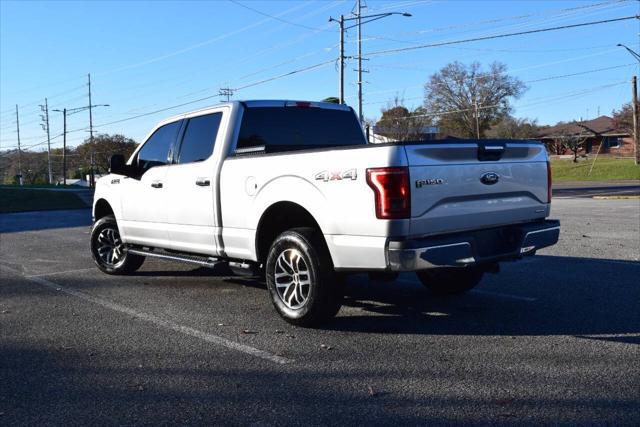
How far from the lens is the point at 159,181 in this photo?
7180 mm

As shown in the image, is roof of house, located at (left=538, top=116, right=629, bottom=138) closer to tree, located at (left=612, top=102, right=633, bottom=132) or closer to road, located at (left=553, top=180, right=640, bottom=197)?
tree, located at (left=612, top=102, right=633, bottom=132)

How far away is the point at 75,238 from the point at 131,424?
10.6 meters

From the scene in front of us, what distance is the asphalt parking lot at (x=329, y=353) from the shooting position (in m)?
3.67

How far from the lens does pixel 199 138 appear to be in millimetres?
6797

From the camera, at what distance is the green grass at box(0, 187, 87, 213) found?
24152 mm

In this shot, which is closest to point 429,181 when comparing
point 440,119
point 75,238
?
point 75,238

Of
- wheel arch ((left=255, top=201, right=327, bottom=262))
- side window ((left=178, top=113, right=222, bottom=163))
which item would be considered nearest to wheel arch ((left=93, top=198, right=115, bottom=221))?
side window ((left=178, top=113, right=222, bottom=163))

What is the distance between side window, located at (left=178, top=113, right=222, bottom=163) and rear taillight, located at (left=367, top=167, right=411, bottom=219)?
2436 millimetres

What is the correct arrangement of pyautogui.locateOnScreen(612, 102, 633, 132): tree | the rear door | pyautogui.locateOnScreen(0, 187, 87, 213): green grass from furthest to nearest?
1. pyautogui.locateOnScreen(612, 102, 633, 132): tree
2. pyautogui.locateOnScreen(0, 187, 87, 213): green grass
3. the rear door

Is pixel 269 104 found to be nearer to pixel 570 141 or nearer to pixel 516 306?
pixel 516 306

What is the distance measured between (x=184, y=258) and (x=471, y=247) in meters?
3.28

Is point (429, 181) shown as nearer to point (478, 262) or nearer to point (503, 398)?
point (478, 262)

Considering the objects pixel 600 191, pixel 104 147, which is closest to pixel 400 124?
pixel 600 191

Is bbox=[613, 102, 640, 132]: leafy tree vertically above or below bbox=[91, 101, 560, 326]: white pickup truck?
above
